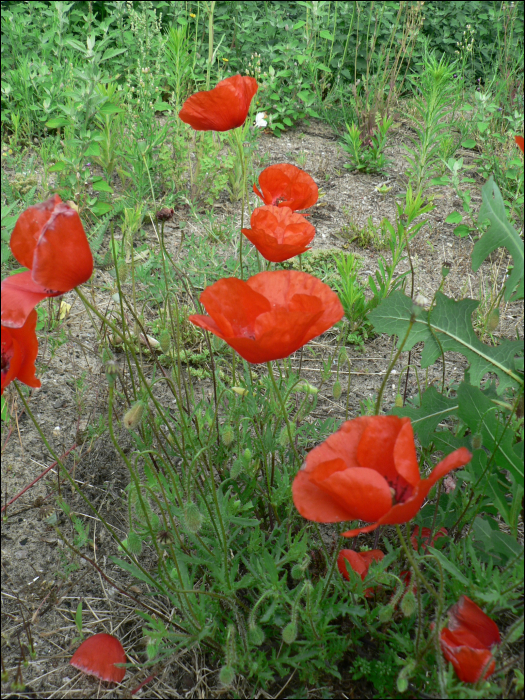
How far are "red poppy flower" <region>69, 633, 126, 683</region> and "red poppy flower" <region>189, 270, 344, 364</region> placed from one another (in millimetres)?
783

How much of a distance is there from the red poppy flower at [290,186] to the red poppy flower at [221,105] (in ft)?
0.60

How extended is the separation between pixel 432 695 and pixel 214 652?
513 millimetres

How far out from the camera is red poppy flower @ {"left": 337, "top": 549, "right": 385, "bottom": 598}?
1.44m

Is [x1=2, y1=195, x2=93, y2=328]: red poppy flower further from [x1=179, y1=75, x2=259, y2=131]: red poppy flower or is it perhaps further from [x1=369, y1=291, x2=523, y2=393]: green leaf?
[x1=369, y1=291, x2=523, y2=393]: green leaf

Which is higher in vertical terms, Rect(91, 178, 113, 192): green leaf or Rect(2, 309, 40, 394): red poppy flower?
Rect(2, 309, 40, 394): red poppy flower

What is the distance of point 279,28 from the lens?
515 cm

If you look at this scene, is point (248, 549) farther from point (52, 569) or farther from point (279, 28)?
point (279, 28)

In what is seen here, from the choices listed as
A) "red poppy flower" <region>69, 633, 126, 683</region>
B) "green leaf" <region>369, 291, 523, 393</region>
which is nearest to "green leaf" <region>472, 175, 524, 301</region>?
"green leaf" <region>369, 291, 523, 393</region>

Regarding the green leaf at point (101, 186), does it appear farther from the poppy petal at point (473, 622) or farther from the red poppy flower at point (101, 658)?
the poppy petal at point (473, 622)

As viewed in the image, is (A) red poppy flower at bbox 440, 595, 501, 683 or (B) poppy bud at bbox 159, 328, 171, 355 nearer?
(A) red poppy flower at bbox 440, 595, 501, 683

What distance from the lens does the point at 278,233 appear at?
5.27 feet

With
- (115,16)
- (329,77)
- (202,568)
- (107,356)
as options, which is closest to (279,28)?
(329,77)

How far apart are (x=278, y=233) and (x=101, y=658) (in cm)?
114

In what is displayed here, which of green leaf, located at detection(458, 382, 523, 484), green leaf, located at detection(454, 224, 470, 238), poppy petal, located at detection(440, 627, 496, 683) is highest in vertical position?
green leaf, located at detection(458, 382, 523, 484)
